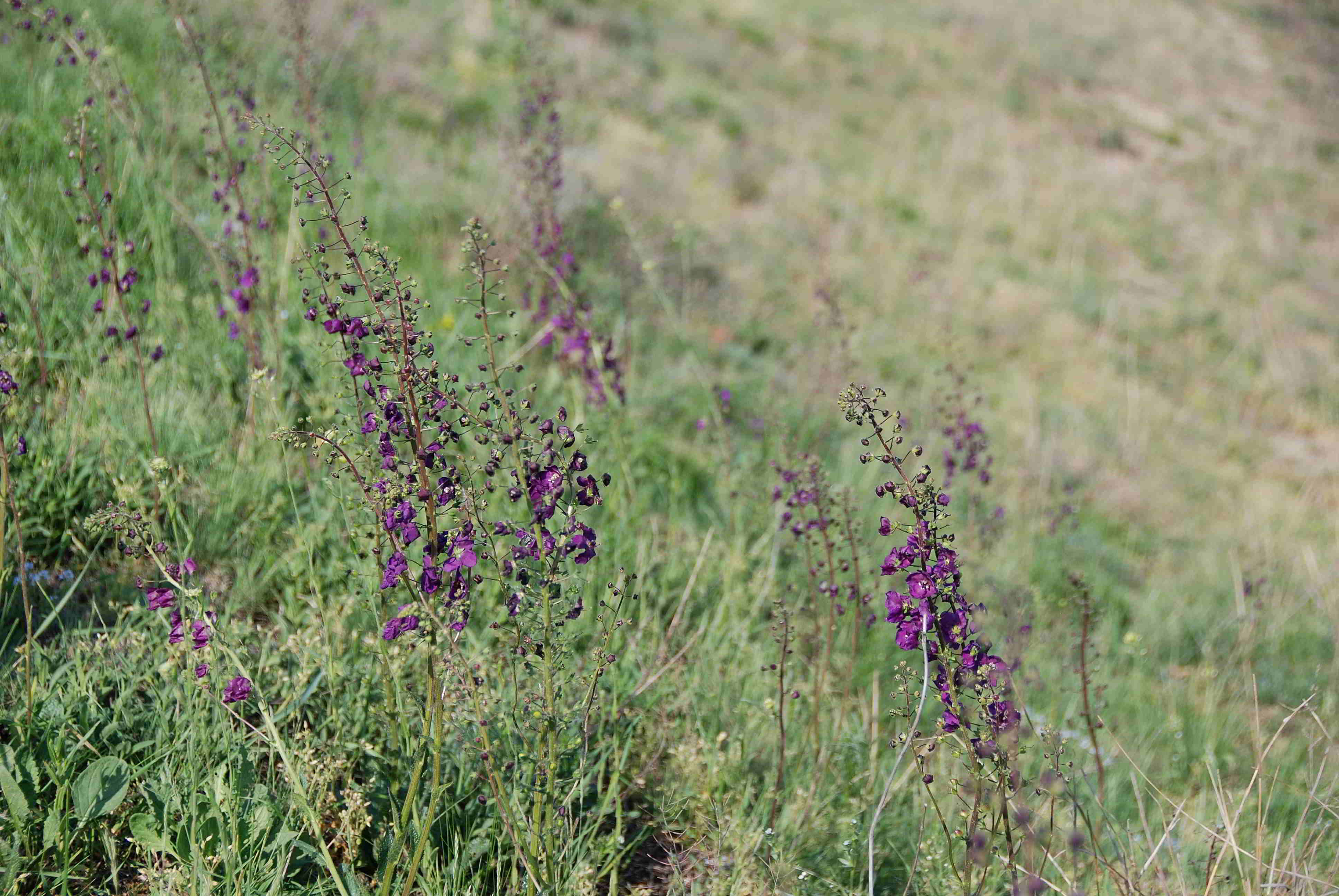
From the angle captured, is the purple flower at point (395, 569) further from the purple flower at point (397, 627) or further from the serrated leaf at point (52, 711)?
the serrated leaf at point (52, 711)

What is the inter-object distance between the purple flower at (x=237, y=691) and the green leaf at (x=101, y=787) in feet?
0.74

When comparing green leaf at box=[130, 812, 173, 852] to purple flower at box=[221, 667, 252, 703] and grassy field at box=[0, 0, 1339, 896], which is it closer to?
grassy field at box=[0, 0, 1339, 896]

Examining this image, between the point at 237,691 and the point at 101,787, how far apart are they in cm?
30

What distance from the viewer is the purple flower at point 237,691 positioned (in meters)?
1.70

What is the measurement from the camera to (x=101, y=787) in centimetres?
171

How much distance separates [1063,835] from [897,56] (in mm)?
12354

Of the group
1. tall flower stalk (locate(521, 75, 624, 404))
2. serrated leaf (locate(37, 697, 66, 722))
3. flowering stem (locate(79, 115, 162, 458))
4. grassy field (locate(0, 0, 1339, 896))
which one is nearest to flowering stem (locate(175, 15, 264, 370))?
grassy field (locate(0, 0, 1339, 896))

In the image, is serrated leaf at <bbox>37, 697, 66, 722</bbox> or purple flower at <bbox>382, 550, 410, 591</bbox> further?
serrated leaf at <bbox>37, 697, 66, 722</bbox>

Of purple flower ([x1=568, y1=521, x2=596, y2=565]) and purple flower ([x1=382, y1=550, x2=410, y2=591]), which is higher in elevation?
purple flower ([x1=568, y1=521, x2=596, y2=565])

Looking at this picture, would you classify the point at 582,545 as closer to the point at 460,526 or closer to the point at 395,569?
the point at 460,526

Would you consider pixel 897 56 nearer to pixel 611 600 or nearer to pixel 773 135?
pixel 773 135

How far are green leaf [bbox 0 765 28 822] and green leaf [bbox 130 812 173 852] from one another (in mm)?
167

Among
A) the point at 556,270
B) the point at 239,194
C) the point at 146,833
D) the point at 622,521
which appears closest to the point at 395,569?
the point at 146,833

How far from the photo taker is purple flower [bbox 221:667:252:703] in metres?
1.70
